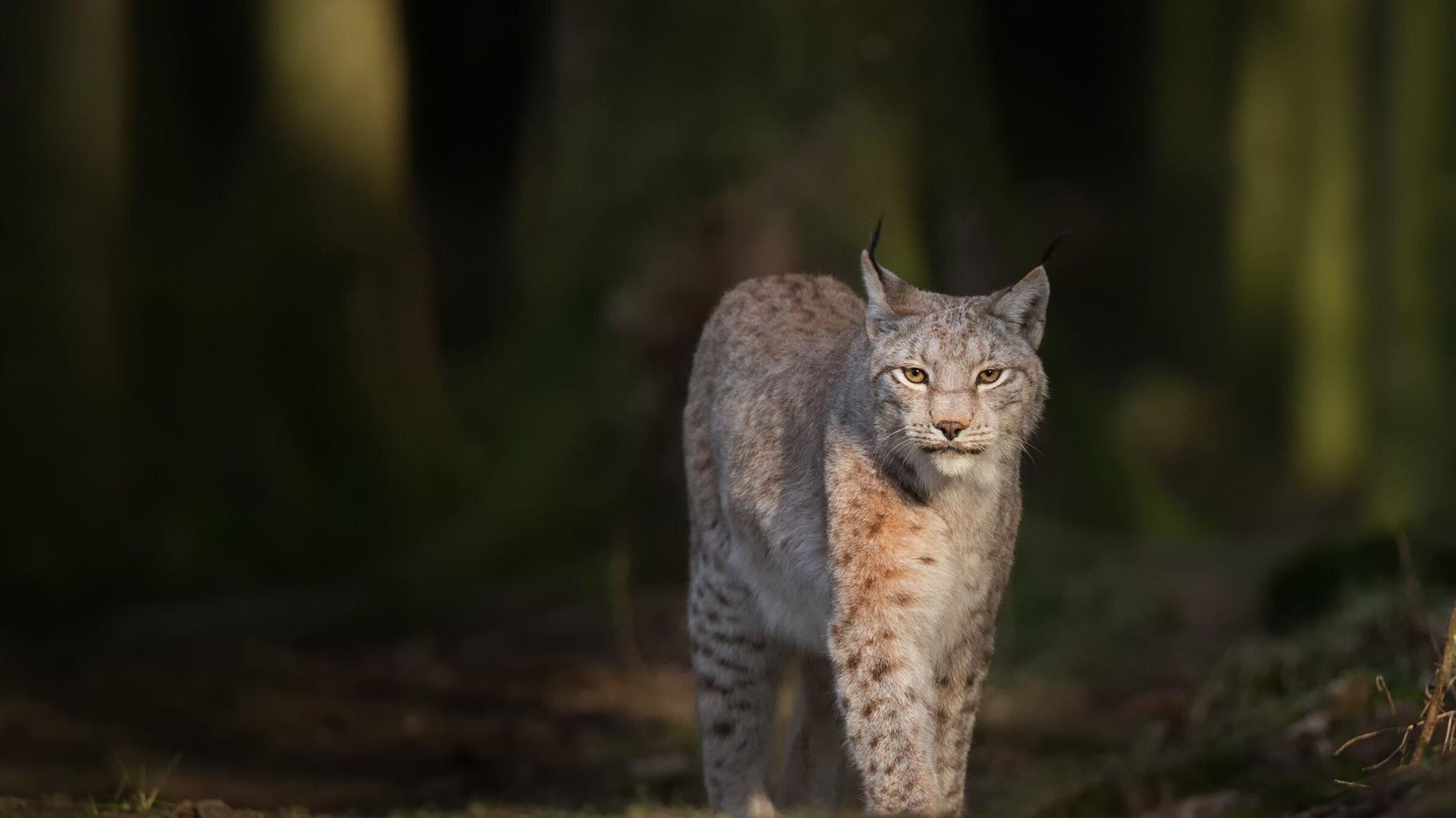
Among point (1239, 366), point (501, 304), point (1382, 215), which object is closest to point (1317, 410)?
point (1239, 366)

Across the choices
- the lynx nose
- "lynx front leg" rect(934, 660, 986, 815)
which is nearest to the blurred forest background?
"lynx front leg" rect(934, 660, 986, 815)

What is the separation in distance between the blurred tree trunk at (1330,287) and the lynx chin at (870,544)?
1295 centimetres

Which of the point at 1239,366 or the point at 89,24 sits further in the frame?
the point at 1239,366

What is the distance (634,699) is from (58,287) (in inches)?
178

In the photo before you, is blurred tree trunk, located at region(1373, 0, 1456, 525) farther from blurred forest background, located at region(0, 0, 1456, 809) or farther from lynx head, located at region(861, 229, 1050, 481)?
lynx head, located at region(861, 229, 1050, 481)

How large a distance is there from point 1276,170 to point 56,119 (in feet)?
43.0

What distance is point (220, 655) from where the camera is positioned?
1013cm

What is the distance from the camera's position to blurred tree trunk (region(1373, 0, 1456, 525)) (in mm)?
12078

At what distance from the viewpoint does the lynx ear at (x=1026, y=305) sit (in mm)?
5668

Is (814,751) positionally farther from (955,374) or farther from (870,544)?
(955,374)

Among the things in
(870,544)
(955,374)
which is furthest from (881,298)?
(870,544)

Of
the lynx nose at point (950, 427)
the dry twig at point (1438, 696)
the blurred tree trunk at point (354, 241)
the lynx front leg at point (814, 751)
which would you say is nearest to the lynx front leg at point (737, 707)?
the lynx front leg at point (814, 751)

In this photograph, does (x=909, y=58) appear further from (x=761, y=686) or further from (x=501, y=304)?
(x=501, y=304)

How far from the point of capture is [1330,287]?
18.6 m
